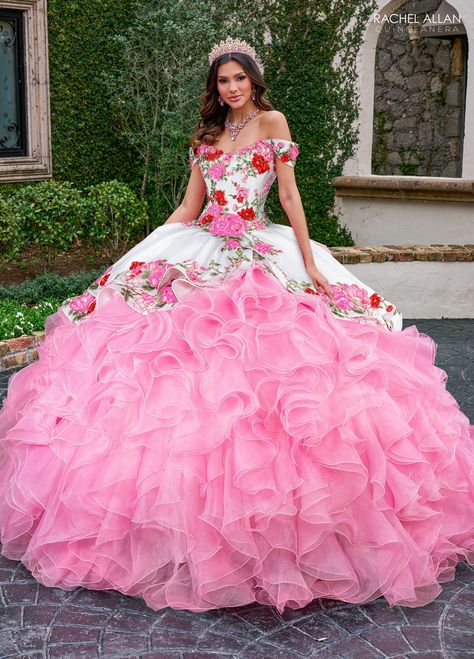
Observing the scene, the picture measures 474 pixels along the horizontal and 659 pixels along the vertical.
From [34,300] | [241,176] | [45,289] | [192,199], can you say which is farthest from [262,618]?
[45,289]

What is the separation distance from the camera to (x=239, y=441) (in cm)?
286

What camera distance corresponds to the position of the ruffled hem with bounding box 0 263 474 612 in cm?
282

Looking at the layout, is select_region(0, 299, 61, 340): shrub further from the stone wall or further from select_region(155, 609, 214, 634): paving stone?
the stone wall

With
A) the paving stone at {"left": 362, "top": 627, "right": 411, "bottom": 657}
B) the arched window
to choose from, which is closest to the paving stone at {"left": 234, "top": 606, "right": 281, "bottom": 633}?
the paving stone at {"left": 362, "top": 627, "right": 411, "bottom": 657}

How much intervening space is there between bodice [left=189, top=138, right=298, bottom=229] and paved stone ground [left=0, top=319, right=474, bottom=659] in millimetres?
1580

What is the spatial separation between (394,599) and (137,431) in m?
1.02

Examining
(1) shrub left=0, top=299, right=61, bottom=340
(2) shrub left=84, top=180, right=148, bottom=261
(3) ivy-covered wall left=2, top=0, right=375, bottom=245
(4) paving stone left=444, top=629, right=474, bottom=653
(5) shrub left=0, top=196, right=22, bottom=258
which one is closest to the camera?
(4) paving stone left=444, top=629, right=474, bottom=653

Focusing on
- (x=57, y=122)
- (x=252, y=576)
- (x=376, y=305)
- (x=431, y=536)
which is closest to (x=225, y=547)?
(x=252, y=576)

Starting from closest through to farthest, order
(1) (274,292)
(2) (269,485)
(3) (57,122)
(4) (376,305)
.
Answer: (2) (269,485) → (1) (274,292) → (4) (376,305) → (3) (57,122)

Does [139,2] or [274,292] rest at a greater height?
[139,2]

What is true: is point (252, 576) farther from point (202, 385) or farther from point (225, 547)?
point (202, 385)

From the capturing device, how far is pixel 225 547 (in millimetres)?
2807

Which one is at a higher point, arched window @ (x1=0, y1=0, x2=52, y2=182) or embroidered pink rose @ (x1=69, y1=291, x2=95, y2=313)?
arched window @ (x1=0, y1=0, x2=52, y2=182)

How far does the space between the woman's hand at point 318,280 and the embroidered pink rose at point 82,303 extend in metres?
0.90
